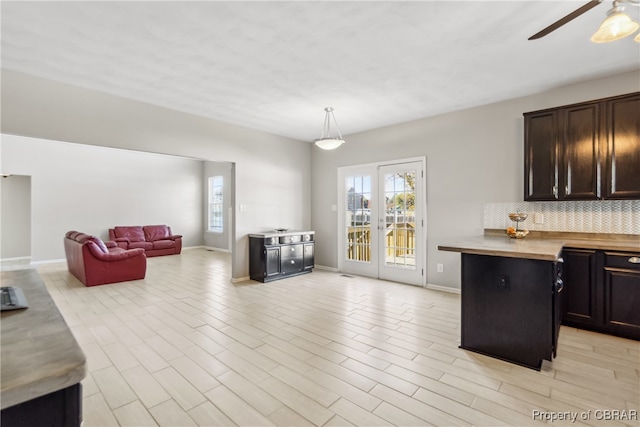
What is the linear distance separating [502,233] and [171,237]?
27.1 ft

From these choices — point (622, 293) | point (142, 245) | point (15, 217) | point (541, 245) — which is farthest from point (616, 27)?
point (15, 217)

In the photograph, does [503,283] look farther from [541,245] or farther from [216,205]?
[216,205]

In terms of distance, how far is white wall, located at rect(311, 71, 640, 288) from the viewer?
3842mm

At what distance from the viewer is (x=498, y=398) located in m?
2.06

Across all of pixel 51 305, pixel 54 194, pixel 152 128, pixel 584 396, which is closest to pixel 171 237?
pixel 54 194

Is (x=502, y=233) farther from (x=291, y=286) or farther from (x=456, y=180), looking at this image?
(x=291, y=286)

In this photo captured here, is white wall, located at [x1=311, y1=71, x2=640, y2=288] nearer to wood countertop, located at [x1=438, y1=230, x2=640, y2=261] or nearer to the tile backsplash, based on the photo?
the tile backsplash

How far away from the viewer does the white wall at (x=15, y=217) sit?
7363 mm

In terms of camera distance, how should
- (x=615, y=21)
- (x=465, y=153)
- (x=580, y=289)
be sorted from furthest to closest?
(x=465, y=153) < (x=580, y=289) < (x=615, y=21)

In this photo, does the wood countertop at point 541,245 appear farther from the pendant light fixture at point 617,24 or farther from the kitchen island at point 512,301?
the pendant light fixture at point 617,24

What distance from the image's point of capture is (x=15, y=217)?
7496mm

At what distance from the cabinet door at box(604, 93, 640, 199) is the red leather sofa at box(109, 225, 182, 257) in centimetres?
914

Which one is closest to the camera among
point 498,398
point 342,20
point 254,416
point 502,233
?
point 254,416

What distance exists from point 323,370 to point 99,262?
463cm
